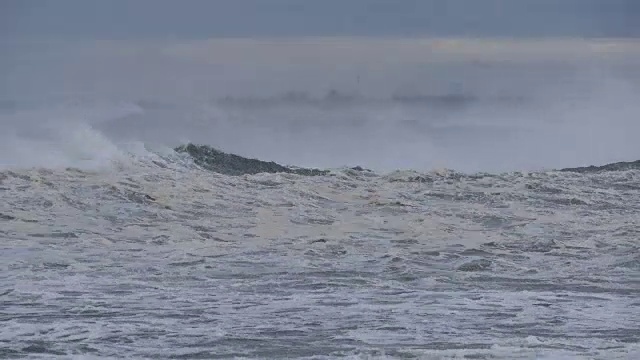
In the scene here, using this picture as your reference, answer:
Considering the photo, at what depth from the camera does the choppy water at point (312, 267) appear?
457 inches

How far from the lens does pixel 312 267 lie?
15.7m

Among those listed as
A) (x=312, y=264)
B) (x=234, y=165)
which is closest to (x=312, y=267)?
(x=312, y=264)

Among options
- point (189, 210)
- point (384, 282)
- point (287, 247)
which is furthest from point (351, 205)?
point (384, 282)

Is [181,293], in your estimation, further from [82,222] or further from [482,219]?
[482,219]

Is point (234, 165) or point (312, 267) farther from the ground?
point (234, 165)

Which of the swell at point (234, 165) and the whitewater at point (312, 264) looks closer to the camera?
the whitewater at point (312, 264)

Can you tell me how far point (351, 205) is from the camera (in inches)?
880

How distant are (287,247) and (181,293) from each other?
3.61 m

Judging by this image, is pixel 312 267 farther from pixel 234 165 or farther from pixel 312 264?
pixel 234 165

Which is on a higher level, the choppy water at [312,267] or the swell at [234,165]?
the swell at [234,165]

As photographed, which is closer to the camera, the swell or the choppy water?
the choppy water

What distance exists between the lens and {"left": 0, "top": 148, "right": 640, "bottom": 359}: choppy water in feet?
38.1

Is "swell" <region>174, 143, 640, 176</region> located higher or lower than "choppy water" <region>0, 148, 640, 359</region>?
higher

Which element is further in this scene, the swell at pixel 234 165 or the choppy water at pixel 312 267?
the swell at pixel 234 165
